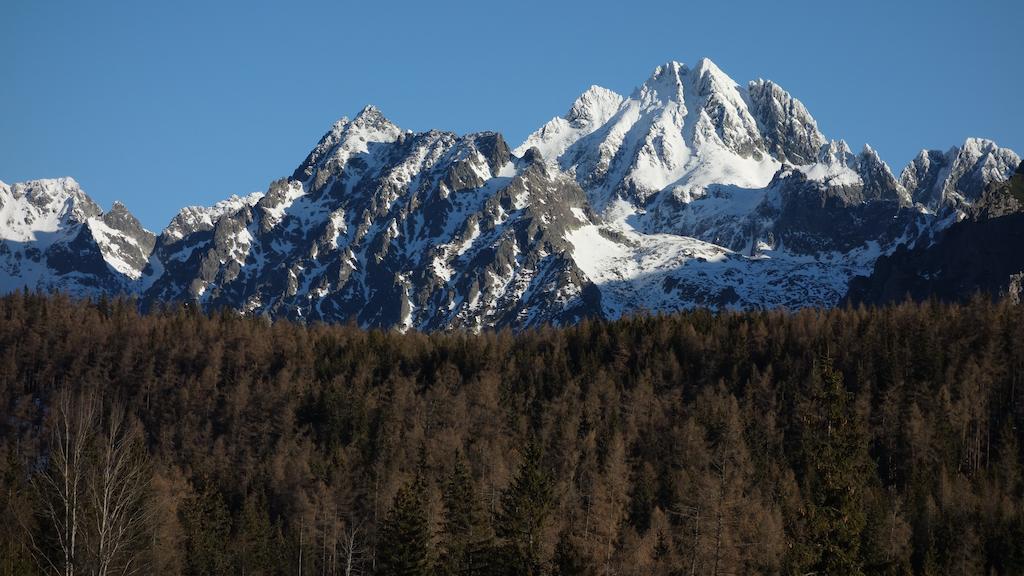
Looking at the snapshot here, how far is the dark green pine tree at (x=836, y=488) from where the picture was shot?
159ft

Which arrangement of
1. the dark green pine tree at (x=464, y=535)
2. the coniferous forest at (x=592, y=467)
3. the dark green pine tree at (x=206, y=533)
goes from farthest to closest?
1. the dark green pine tree at (x=206, y=533)
2. the dark green pine tree at (x=464, y=535)
3. the coniferous forest at (x=592, y=467)

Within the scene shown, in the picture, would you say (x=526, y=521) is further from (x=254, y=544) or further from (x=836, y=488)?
(x=254, y=544)

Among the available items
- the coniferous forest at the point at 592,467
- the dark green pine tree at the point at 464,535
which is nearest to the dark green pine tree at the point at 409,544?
the coniferous forest at the point at 592,467

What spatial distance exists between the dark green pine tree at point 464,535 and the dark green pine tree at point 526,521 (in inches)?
94.2

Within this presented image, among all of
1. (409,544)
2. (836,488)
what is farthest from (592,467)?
(836,488)

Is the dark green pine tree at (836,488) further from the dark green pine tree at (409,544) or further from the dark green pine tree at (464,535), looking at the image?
the dark green pine tree at (409,544)

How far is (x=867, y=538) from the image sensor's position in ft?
357

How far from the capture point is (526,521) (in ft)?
268

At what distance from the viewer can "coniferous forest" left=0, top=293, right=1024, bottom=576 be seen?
77.1 metres

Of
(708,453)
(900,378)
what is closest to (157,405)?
(708,453)

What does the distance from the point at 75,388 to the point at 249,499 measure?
68.7 metres

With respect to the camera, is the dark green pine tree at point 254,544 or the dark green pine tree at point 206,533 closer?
the dark green pine tree at point 206,533

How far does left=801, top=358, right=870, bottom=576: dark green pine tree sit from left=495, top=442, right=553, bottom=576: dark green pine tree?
3116 cm

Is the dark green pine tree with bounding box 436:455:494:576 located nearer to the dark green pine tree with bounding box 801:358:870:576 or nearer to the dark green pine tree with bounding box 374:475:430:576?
the dark green pine tree with bounding box 374:475:430:576
